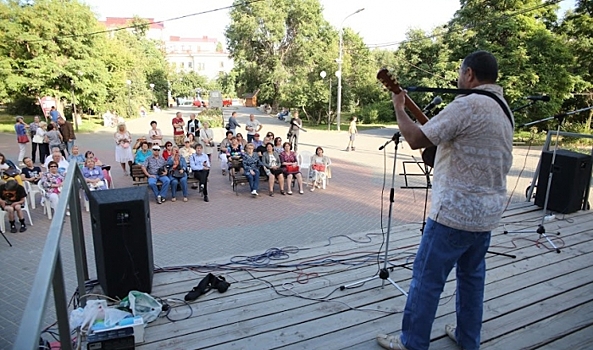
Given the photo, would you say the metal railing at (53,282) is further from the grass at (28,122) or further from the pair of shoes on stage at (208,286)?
the grass at (28,122)

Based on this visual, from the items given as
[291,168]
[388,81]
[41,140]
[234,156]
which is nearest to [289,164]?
[291,168]

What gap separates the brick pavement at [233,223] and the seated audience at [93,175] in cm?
75

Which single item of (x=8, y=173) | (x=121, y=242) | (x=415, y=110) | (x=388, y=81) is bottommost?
(x=8, y=173)

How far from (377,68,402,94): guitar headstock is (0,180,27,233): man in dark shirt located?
6982 mm

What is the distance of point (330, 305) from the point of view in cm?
316

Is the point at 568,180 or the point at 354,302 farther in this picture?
the point at 568,180

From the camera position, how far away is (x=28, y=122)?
25812 millimetres

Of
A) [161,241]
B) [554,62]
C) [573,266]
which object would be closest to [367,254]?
[573,266]

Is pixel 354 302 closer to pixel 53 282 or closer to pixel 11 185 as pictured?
pixel 53 282

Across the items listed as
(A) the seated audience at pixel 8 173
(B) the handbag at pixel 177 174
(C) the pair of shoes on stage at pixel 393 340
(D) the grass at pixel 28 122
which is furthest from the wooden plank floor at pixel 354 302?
(D) the grass at pixel 28 122

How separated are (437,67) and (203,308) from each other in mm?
20692

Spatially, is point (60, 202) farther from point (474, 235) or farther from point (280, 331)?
point (474, 235)

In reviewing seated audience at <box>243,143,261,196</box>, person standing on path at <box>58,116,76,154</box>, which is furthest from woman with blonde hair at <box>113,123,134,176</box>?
seated audience at <box>243,143,261,196</box>

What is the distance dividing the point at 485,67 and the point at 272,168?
7298mm
